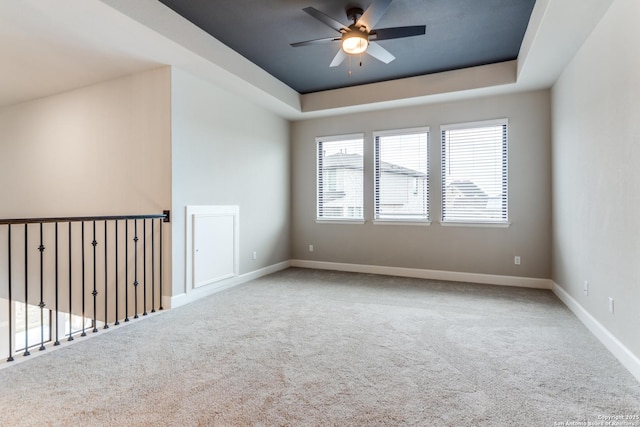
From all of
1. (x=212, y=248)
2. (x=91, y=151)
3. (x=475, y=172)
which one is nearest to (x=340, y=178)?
(x=475, y=172)

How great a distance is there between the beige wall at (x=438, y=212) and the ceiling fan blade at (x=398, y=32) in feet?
7.19

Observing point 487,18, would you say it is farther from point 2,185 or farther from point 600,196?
point 2,185

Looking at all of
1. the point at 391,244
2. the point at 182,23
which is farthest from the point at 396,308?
the point at 182,23

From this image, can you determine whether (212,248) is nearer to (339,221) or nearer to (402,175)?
(339,221)

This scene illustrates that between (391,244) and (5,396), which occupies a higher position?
(391,244)

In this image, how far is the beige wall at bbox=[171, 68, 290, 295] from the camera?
3.73m

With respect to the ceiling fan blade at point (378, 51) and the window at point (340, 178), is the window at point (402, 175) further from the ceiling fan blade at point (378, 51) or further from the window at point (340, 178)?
the ceiling fan blade at point (378, 51)

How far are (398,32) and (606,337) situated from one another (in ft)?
9.85

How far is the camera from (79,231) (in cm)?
433

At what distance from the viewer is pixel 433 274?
16.2ft

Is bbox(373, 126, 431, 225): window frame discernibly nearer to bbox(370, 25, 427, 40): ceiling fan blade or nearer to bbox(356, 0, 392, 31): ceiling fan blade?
bbox(370, 25, 427, 40): ceiling fan blade

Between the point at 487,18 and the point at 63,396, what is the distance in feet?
14.7

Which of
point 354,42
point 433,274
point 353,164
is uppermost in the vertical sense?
point 354,42

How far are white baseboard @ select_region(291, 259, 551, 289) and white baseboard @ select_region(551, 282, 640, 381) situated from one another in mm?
684
